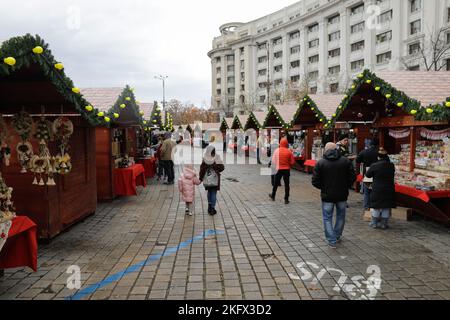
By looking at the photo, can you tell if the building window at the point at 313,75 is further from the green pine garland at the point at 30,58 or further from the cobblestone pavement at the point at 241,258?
the green pine garland at the point at 30,58

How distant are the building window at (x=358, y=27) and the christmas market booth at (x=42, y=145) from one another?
52.7 meters

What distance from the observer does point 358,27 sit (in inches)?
2101

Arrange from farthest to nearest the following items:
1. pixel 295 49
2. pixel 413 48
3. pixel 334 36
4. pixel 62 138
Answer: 1. pixel 295 49
2. pixel 334 36
3. pixel 413 48
4. pixel 62 138

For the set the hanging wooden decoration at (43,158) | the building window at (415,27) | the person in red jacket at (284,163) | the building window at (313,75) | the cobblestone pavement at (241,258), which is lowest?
the cobblestone pavement at (241,258)

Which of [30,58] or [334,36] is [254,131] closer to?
[30,58]

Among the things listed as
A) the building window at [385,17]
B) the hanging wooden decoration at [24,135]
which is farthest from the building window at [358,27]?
the hanging wooden decoration at [24,135]

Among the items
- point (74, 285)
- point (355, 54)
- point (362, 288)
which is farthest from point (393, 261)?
point (355, 54)

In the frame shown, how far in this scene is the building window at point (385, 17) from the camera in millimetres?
46719

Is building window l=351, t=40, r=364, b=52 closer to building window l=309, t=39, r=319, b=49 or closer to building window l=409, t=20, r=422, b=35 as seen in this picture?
building window l=409, t=20, r=422, b=35

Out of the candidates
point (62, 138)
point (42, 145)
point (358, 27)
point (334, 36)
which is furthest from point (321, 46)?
point (42, 145)

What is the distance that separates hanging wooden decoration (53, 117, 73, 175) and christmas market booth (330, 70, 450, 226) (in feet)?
22.0

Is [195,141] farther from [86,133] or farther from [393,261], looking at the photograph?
[393,261]

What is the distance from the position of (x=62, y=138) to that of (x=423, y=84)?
307 inches

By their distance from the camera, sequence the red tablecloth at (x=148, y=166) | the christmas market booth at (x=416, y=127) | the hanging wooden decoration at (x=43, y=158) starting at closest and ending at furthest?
the hanging wooden decoration at (x=43, y=158)
the christmas market booth at (x=416, y=127)
the red tablecloth at (x=148, y=166)
